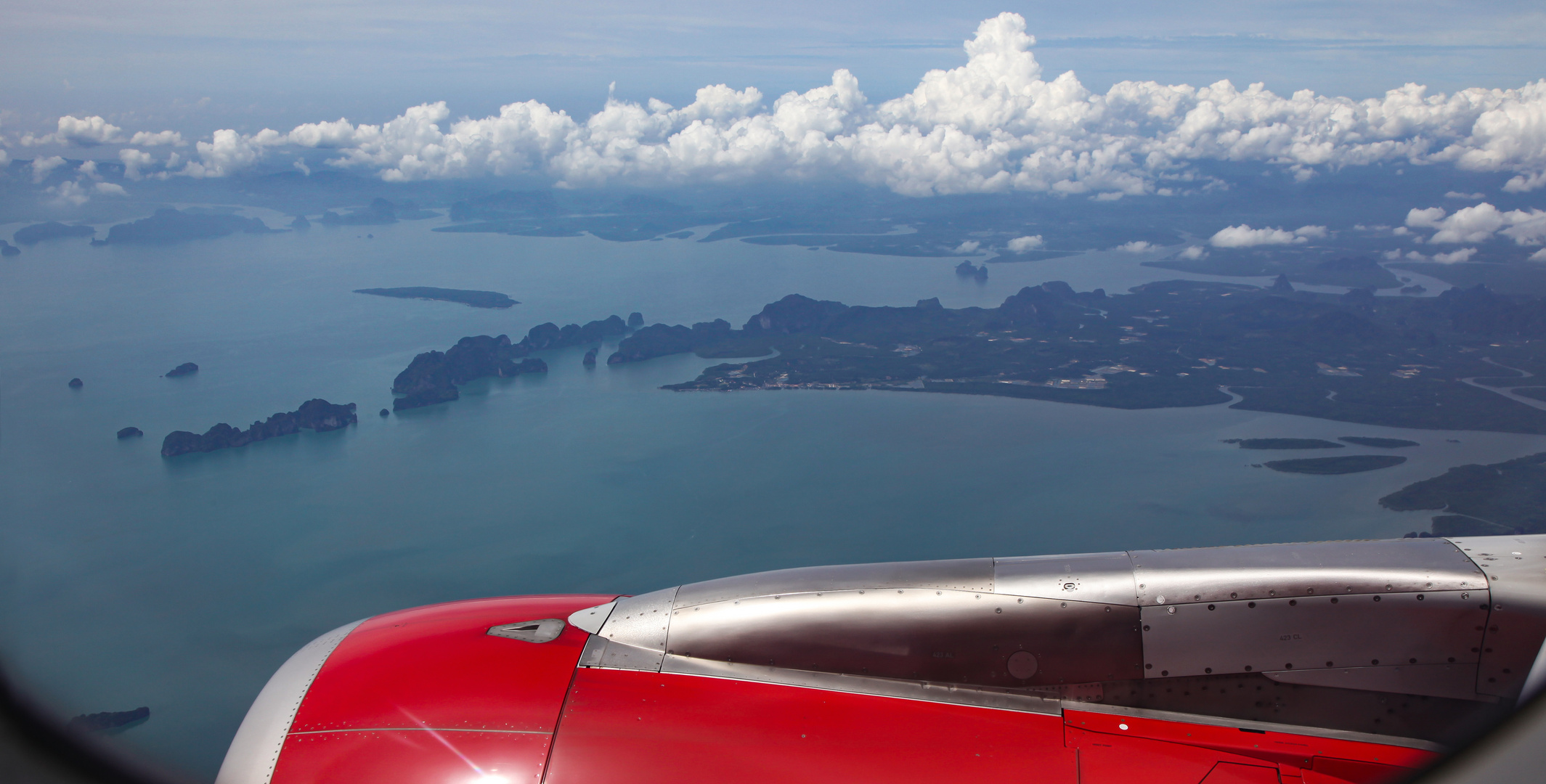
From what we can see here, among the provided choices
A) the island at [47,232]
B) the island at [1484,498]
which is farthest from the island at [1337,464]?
the island at [47,232]

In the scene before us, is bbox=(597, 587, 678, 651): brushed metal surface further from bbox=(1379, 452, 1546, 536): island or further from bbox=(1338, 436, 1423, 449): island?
bbox=(1338, 436, 1423, 449): island

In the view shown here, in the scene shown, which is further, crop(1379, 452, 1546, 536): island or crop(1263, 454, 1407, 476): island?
crop(1263, 454, 1407, 476): island

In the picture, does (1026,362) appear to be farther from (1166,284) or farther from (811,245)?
(811,245)

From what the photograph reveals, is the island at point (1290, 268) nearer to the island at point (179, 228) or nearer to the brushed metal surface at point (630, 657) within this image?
the brushed metal surface at point (630, 657)

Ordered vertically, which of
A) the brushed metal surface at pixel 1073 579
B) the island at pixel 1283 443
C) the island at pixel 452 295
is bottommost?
the island at pixel 1283 443

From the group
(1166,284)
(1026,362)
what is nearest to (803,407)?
(1026,362)

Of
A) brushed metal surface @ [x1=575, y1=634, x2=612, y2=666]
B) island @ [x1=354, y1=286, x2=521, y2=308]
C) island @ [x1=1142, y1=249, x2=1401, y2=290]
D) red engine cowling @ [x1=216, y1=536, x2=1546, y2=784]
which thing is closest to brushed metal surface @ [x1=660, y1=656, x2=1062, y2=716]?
red engine cowling @ [x1=216, y1=536, x2=1546, y2=784]

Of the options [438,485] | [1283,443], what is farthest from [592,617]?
[1283,443]
